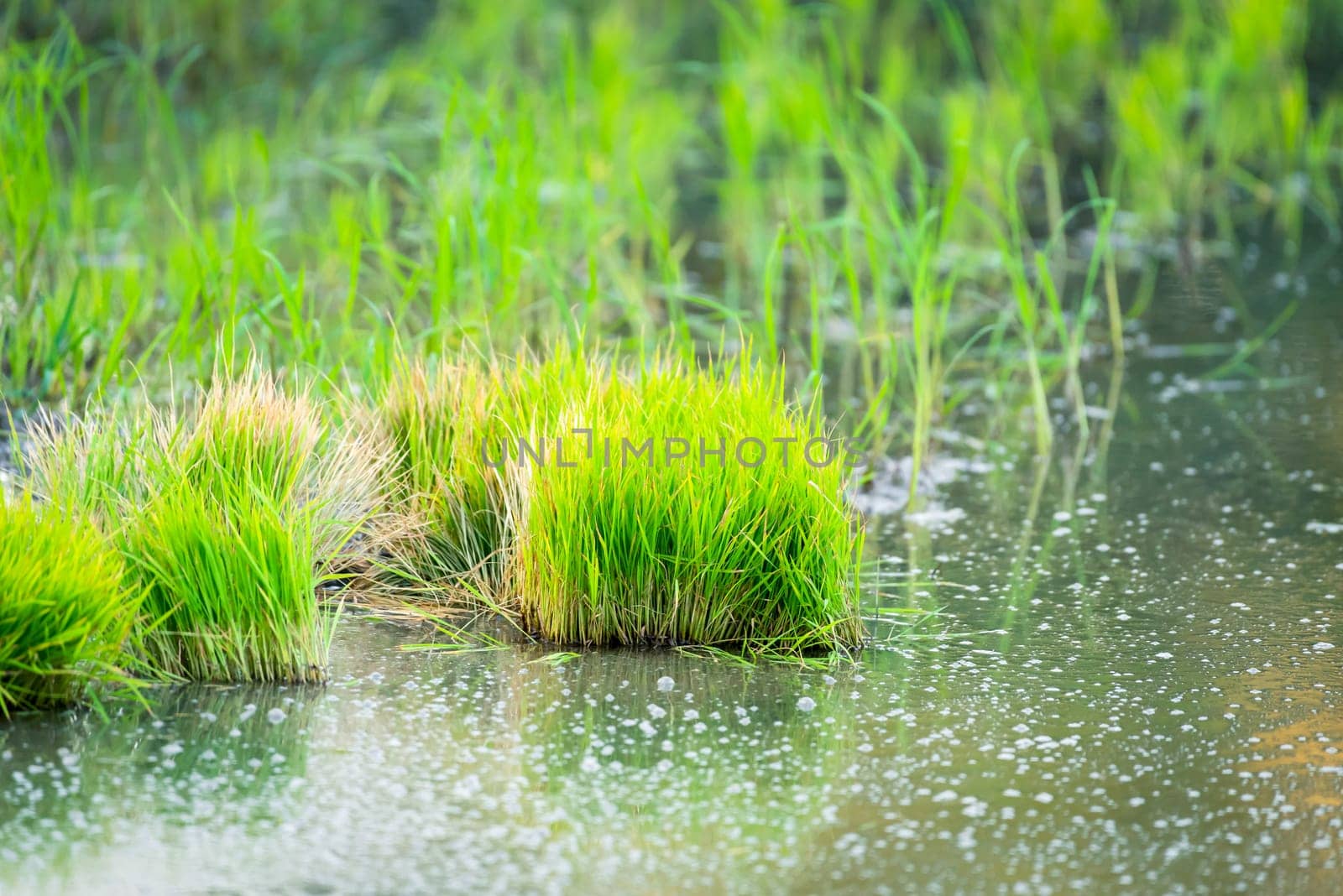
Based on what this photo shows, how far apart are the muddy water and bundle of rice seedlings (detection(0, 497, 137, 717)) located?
0.22 feet

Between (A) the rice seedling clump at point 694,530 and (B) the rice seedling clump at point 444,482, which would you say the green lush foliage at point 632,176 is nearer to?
(B) the rice seedling clump at point 444,482

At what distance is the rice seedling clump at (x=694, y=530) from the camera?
2965 mm

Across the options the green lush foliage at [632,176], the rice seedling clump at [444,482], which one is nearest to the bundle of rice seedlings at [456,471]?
the rice seedling clump at [444,482]

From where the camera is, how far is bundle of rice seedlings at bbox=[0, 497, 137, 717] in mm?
2529

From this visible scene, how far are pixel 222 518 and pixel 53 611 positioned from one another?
39 cm

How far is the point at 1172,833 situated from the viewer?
7.54 feet

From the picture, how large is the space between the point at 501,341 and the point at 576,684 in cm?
163

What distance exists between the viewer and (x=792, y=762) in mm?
2539

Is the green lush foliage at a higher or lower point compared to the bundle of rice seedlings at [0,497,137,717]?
higher

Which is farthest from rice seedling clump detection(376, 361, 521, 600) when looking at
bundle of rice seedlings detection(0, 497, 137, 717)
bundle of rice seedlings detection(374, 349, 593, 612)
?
bundle of rice seedlings detection(0, 497, 137, 717)

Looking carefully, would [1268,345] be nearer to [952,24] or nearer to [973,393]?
[973,393]

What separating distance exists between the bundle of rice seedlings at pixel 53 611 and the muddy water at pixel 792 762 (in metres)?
0.07

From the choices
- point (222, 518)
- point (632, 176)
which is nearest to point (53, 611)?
point (222, 518)

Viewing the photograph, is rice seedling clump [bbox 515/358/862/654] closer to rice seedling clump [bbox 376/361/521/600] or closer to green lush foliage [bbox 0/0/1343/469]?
rice seedling clump [bbox 376/361/521/600]
